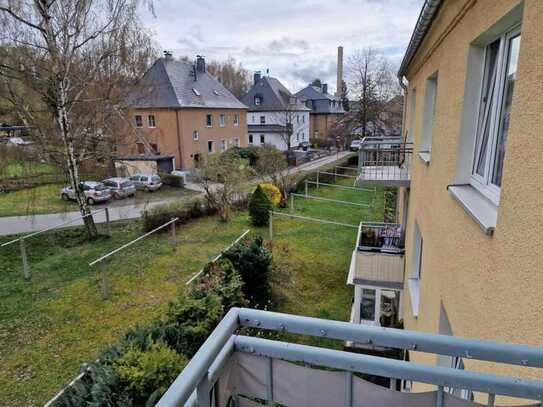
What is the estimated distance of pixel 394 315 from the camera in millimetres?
9117

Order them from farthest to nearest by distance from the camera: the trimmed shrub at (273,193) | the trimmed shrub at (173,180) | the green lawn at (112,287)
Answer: the trimmed shrub at (173,180)
the trimmed shrub at (273,193)
the green lawn at (112,287)

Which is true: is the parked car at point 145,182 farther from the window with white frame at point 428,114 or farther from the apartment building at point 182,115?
the window with white frame at point 428,114

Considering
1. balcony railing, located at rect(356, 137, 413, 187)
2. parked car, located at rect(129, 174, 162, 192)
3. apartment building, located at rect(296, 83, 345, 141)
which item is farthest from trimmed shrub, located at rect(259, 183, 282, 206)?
apartment building, located at rect(296, 83, 345, 141)

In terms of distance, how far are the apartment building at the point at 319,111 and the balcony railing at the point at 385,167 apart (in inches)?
1595

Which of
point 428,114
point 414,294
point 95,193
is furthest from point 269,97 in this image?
point 414,294

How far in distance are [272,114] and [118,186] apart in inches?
981

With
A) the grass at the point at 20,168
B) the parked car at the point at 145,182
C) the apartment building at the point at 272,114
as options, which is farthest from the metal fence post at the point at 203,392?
the apartment building at the point at 272,114

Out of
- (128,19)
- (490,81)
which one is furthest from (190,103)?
(490,81)

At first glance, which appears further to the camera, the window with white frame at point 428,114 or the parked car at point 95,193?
the parked car at point 95,193

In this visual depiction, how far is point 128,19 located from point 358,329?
1426 centimetres

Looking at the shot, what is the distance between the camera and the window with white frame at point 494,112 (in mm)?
2527

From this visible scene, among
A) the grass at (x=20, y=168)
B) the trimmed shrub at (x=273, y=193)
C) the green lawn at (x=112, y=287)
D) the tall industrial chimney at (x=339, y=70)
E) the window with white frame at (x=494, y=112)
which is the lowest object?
the green lawn at (x=112, y=287)

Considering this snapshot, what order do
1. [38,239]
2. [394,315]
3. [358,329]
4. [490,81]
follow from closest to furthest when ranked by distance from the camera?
1. [358,329]
2. [490,81]
3. [394,315]
4. [38,239]

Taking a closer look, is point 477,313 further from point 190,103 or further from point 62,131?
point 190,103
